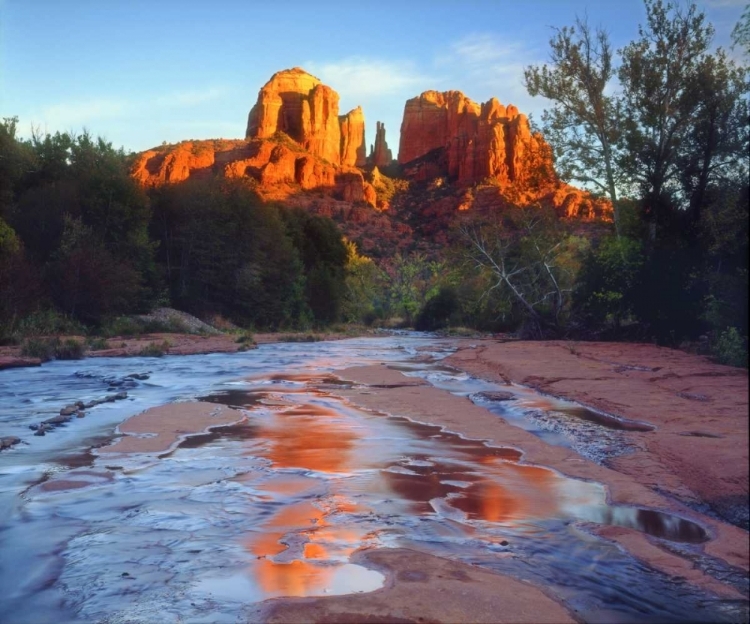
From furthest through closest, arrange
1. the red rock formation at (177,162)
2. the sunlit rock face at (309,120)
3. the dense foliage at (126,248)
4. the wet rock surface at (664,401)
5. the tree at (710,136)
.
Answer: the sunlit rock face at (309,120) → the red rock formation at (177,162) → the dense foliage at (126,248) → the tree at (710,136) → the wet rock surface at (664,401)

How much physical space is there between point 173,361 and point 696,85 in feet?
59.3

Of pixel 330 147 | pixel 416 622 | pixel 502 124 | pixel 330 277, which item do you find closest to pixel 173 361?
pixel 416 622

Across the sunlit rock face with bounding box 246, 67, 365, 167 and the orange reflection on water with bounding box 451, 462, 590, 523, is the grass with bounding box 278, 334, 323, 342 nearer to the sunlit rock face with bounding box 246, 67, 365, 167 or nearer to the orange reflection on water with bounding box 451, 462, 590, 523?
the orange reflection on water with bounding box 451, 462, 590, 523

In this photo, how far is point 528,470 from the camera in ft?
26.1

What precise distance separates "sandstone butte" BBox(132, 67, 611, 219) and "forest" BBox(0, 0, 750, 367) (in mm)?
36379

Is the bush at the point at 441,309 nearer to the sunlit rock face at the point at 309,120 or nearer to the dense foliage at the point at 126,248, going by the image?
the dense foliage at the point at 126,248

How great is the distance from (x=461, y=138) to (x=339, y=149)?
33.1 m

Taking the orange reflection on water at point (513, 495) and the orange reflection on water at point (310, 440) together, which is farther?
the orange reflection on water at point (310, 440)

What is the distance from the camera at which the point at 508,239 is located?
31875 millimetres

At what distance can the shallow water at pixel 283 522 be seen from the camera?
4492 millimetres

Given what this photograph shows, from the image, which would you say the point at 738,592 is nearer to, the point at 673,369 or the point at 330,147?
the point at 673,369

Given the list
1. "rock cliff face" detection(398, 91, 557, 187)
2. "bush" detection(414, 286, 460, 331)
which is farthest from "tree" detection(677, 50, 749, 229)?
"rock cliff face" detection(398, 91, 557, 187)

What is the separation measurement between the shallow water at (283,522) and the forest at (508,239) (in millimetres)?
4024

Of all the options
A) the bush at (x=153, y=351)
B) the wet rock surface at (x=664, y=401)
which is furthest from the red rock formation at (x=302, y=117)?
the wet rock surface at (x=664, y=401)
